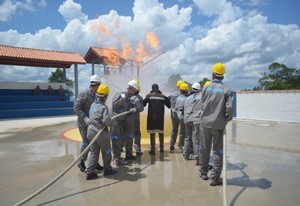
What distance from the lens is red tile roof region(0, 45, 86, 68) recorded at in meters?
19.0

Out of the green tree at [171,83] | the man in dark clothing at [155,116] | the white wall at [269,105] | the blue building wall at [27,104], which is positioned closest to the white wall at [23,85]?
the blue building wall at [27,104]

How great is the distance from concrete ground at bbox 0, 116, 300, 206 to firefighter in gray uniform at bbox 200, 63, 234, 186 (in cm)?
47

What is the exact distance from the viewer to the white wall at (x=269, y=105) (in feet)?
44.3

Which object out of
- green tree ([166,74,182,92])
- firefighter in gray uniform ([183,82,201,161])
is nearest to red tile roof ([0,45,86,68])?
green tree ([166,74,182,92])

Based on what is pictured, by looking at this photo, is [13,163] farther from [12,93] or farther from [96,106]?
[12,93]

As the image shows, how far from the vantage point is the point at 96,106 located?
4777 mm

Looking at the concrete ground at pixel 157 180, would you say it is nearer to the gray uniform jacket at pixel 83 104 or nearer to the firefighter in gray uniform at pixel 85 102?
the firefighter in gray uniform at pixel 85 102

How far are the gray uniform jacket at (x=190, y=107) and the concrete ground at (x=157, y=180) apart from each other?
1036 millimetres

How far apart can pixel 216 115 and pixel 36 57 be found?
1902 centimetres

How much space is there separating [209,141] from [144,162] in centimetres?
193

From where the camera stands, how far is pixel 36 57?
65.2 ft

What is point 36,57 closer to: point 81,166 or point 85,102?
point 85,102

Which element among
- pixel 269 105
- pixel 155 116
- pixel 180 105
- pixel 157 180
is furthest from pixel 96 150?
pixel 269 105

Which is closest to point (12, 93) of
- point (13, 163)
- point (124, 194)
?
point (13, 163)
